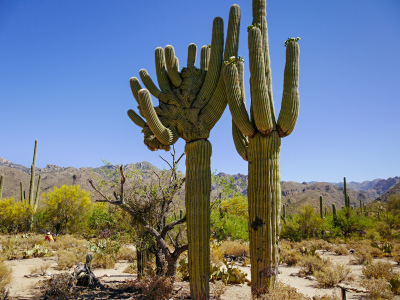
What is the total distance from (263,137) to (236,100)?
0.96 metres

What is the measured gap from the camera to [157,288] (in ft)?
21.6

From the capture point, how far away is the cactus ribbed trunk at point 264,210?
5.13 meters

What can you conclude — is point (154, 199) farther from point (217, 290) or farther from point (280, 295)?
point (280, 295)

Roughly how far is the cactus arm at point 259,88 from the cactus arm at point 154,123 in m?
1.91

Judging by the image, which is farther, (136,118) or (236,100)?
(136,118)

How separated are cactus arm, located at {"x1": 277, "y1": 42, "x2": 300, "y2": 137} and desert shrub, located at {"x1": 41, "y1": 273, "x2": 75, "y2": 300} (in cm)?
643

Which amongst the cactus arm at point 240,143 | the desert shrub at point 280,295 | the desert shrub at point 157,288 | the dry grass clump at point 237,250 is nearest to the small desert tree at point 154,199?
the desert shrub at point 157,288

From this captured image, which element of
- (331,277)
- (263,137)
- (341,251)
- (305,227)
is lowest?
(341,251)

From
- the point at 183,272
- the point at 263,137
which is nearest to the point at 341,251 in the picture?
the point at 183,272

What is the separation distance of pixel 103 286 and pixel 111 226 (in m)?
1.66

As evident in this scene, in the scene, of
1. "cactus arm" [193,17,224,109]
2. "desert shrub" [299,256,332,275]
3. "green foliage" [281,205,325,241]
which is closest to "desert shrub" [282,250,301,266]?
"desert shrub" [299,256,332,275]

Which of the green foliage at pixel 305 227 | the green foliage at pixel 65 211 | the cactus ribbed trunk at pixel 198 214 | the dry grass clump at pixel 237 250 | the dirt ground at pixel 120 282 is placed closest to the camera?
the cactus ribbed trunk at pixel 198 214

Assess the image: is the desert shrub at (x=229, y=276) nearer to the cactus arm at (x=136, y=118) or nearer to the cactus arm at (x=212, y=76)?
the cactus arm at (x=136, y=118)

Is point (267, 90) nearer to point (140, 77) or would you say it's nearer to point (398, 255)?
point (140, 77)
